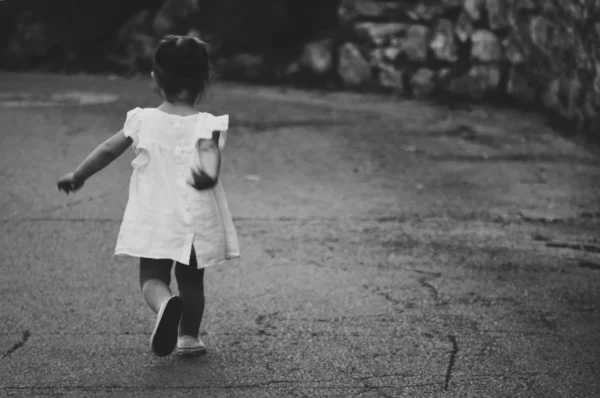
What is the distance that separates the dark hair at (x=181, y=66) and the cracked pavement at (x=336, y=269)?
42.8 inches

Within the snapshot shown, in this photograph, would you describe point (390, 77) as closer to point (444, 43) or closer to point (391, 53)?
point (391, 53)

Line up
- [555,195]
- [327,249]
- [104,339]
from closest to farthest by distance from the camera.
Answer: [104,339] → [327,249] → [555,195]

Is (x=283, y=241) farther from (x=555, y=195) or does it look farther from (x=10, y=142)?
(x=10, y=142)

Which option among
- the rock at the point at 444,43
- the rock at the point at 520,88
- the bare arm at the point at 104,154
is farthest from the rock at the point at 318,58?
the bare arm at the point at 104,154

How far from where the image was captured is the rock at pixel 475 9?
11.4 m

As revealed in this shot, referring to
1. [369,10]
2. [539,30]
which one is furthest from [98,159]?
[369,10]

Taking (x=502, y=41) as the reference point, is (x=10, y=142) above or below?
below

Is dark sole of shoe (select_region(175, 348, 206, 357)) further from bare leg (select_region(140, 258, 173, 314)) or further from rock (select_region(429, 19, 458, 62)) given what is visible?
rock (select_region(429, 19, 458, 62))

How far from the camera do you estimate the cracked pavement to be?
3791 millimetres

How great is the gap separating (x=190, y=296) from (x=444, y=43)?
26.5 feet

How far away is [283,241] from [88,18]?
30.8 ft

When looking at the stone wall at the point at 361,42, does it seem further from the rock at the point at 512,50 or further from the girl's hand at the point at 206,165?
the girl's hand at the point at 206,165

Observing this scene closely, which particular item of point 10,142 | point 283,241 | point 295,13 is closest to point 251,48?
point 295,13

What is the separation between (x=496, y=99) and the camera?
10984mm
